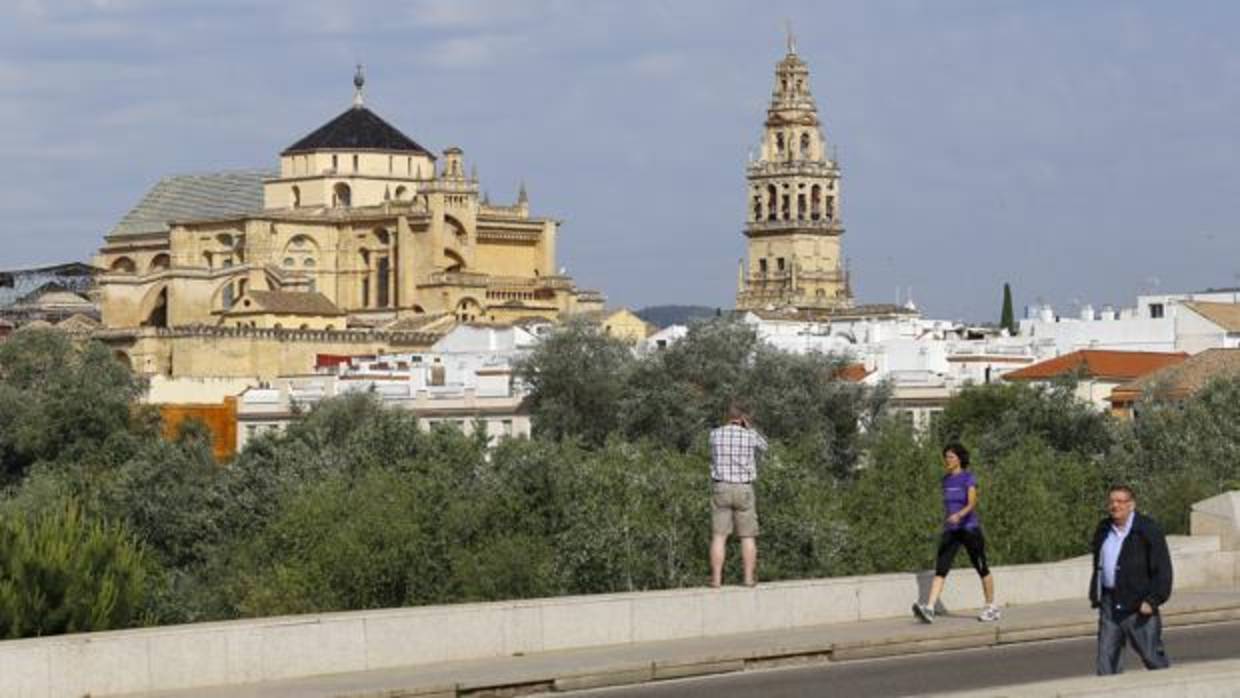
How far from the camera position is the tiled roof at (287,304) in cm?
15262

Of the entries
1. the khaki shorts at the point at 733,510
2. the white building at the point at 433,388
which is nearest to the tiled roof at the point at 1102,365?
the white building at the point at 433,388

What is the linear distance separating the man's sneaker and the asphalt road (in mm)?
494

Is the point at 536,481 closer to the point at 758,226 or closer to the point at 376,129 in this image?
the point at 376,129

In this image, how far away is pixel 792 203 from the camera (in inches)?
7530

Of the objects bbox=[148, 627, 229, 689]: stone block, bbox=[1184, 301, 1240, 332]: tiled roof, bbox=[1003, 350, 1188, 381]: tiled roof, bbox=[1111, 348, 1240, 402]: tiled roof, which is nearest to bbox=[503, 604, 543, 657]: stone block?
bbox=[148, 627, 229, 689]: stone block

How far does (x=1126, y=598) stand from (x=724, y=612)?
5.47 metres

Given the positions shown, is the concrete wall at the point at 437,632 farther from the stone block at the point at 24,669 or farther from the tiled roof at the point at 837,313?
the tiled roof at the point at 837,313

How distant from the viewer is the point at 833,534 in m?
40.1

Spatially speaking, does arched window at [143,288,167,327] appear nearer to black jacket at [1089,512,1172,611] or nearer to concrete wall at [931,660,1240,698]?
black jacket at [1089,512,1172,611]

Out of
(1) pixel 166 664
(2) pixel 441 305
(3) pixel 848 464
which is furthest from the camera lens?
(2) pixel 441 305

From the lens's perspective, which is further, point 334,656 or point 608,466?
point 608,466

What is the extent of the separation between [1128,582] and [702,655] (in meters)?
4.30

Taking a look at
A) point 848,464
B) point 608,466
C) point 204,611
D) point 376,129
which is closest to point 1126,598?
point 204,611

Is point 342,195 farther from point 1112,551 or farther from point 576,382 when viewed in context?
point 1112,551
